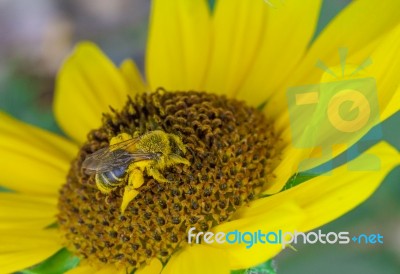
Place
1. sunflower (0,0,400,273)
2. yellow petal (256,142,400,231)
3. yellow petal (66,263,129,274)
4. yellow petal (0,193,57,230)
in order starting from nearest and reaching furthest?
yellow petal (256,142,400,231), sunflower (0,0,400,273), yellow petal (66,263,129,274), yellow petal (0,193,57,230)

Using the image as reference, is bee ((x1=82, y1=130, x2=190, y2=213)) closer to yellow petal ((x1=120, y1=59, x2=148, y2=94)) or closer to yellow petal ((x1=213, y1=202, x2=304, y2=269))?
yellow petal ((x1=213, y1=202, x2=304, y2=269))

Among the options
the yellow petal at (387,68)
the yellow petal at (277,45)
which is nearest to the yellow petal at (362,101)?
the yellow petal at (387,68)

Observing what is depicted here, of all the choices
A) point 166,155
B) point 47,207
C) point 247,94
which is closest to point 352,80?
point 166,155

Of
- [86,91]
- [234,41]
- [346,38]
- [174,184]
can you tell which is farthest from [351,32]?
[86,91]

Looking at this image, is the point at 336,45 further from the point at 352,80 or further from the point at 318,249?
the point at 318,249

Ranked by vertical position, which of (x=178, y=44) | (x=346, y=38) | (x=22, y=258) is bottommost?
(x=22, y=258)

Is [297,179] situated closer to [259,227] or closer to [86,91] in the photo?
[259,227]

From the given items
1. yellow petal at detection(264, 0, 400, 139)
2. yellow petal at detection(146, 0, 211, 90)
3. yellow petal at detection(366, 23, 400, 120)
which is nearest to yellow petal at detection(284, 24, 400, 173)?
yellow petal at detection(366, 23, 400, 120)
